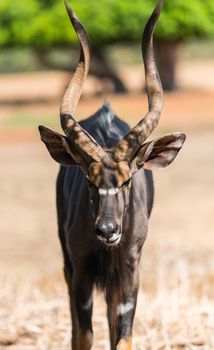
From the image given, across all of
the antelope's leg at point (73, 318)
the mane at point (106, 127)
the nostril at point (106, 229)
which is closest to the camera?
the nostril at point (106, 229)

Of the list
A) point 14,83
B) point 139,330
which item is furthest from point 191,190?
point 14,83

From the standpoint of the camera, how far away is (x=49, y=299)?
9562mm

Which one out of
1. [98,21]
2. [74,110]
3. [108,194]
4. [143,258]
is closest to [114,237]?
[108,194]

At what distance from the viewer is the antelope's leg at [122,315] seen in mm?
6914

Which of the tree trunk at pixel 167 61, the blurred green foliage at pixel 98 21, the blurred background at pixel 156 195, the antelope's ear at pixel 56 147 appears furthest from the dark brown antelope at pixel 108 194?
the tree trunk at pixel 167 61

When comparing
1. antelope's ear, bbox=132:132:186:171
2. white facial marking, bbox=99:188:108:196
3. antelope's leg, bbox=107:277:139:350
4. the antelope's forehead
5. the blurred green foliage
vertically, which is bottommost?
antelope's leg, bbox=107:277:139:350

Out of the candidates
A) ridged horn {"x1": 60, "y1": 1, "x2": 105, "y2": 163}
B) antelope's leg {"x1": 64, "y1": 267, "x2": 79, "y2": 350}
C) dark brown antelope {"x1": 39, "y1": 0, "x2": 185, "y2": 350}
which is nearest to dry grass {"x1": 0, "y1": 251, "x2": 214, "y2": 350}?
antelope's leg {"x1": 64, "y1": 267, "x2": 79, "y2": 350}

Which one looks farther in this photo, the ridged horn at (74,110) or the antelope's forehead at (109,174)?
the ridged horn at (74,110)

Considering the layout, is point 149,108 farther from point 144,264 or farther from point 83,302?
point 144,264

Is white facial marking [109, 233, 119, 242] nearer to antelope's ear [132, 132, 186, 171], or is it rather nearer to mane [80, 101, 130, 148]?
antelope's ear [132, 132, 186, 171]

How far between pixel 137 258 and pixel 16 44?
30566 mm

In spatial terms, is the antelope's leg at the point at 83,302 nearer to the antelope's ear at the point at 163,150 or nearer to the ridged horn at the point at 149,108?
the antelope's ear at the point at 163,150

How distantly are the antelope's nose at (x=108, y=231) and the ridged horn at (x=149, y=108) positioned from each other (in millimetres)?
482

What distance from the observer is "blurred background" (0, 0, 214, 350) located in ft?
28.6
